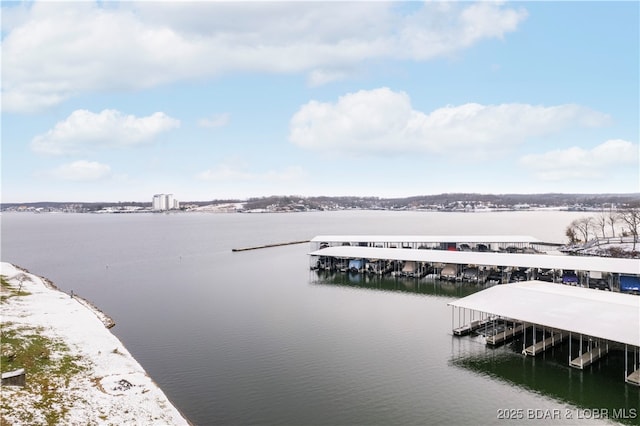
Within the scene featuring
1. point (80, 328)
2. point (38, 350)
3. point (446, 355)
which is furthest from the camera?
point (80, 328)

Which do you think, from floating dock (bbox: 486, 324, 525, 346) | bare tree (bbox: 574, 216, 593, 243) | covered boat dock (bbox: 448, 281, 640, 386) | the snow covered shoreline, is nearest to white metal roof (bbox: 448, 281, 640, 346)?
covered boat dock (bbox: 448, 281, 640, 386)

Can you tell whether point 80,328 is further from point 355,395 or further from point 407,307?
point 407,307

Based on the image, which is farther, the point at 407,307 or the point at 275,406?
the point at 407,307

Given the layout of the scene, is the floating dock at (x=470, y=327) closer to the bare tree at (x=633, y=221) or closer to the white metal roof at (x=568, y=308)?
the white metal roof at (x=568, y=308)

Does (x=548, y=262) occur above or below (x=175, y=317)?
above

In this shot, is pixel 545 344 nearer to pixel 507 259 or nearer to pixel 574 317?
pixel 574 317

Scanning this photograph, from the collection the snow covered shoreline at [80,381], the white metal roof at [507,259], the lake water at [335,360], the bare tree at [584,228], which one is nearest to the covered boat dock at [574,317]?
the lake water at [335,360]

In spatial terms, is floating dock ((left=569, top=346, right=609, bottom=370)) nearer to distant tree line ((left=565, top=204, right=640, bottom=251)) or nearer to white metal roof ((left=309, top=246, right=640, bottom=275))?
white metal roof ((left=309, top=246, right=640, bottom=275))

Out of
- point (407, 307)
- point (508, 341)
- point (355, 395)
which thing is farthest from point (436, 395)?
point (407, 307)
